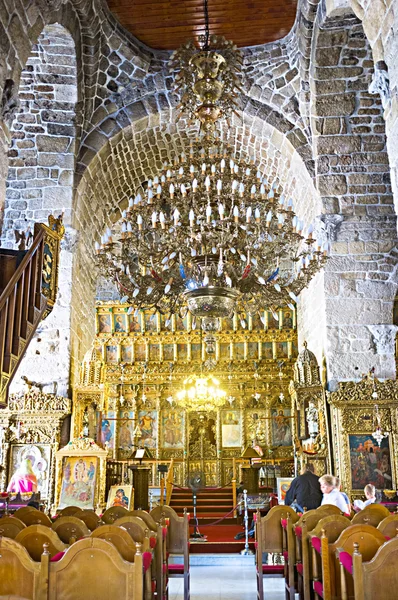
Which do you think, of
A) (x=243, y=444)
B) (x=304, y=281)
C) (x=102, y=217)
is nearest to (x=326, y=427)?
(x=304, y=281)

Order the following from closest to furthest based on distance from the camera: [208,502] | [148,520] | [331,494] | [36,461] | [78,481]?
[148,520] → [331,494] → [78,481] → [36,461] → [208,502]

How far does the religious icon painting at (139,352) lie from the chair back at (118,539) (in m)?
12.2

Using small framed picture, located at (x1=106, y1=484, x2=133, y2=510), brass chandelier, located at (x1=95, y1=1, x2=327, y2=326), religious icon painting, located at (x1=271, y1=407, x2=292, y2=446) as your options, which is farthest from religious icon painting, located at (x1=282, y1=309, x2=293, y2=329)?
brass chandelier, located at (x1=95, y1=1, x2=327, y2=326)

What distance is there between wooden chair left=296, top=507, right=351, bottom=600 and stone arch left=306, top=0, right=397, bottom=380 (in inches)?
207

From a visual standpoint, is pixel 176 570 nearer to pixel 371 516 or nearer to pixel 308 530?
pixel 308 530

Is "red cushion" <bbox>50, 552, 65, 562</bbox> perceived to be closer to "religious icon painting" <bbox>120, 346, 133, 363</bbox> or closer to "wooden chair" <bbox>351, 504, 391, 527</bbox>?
"wooden chair" <bbox>351, 504, 391, 527</bbox>

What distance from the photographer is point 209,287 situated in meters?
7.93

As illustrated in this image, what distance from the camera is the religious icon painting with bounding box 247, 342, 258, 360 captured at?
16344 mm

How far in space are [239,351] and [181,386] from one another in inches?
74.3

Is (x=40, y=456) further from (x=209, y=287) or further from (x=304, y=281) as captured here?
(x=304, y=281)

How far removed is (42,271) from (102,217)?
7.79m

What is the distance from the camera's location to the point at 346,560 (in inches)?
161

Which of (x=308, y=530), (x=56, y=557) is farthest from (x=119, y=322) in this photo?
(x=56, y=557)

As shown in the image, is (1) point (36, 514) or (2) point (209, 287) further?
(2) point (209, 287)
